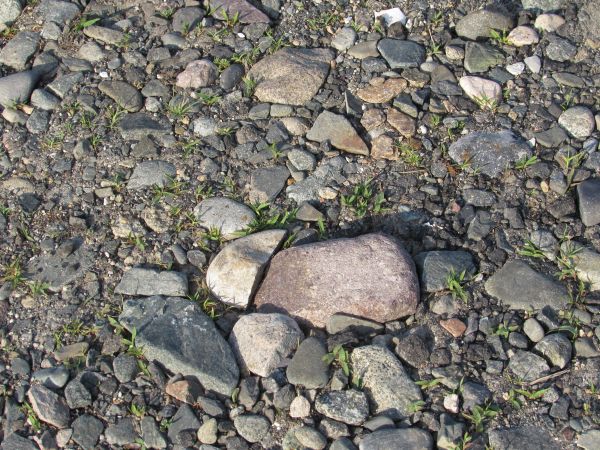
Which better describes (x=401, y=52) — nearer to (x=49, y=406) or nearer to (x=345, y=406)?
(x=345, y=406)

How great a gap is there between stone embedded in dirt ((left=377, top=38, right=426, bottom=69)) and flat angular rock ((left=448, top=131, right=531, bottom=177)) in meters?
0.63

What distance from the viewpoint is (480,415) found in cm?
303

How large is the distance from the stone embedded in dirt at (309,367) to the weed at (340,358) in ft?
0.07

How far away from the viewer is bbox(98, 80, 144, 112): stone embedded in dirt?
167 inches

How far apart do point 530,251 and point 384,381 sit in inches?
37.7

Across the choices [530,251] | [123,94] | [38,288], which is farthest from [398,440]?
[123,94]

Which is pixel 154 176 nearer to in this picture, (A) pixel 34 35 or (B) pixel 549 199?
(A) pixel 34 35

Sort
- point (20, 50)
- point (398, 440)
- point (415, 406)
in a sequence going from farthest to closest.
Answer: point (20, 50)
point (415, 406)
point (398, 440)

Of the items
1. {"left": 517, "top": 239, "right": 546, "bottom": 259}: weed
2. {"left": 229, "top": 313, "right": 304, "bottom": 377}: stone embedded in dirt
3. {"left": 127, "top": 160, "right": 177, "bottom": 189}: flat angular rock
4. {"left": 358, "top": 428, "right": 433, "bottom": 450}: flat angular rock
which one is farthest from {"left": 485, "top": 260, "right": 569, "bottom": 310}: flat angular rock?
{"left": 127, "top": 160, "right": 177, "bottom": 189}: flat angular rock

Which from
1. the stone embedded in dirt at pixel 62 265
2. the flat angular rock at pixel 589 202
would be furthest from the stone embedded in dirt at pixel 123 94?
the flat angular rock at pixel 589 202

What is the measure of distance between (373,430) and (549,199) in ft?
4.84

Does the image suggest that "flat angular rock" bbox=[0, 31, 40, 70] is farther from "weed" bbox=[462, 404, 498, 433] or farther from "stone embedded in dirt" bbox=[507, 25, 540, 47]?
"weed" bbox=[462, 404, 498, 433]

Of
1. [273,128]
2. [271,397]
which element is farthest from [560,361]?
[273,128]

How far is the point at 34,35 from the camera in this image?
4641 mm
